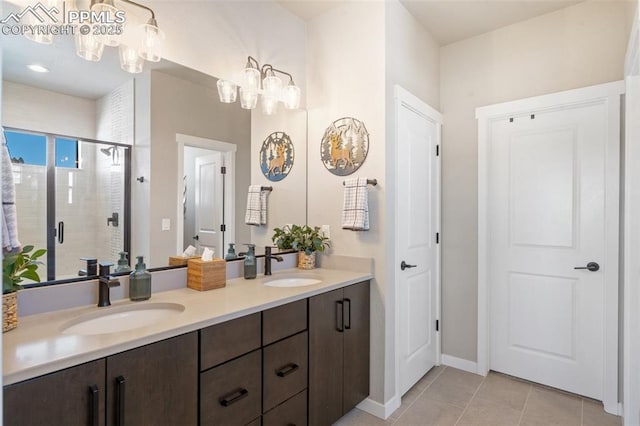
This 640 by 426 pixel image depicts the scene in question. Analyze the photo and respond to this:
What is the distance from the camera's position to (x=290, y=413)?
5.66ft

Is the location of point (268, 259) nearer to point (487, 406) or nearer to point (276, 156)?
point (276, 156)

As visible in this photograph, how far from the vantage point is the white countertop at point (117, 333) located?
99 centimetres

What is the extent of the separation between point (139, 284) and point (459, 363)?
2594mm

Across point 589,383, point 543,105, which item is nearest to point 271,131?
point 543,105

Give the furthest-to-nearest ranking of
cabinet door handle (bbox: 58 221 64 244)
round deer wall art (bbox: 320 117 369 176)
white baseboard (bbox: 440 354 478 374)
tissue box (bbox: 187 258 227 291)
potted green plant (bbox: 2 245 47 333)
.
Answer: white baseboard (bbox: 440 354 478 374)
round deer wall art (bbox: 320 117 369 176)
tissue box (bbox: 187 258 227 291)
cabinet door handle (bbox: 58 221 64 244)
potted green plant (bbox: 2 245 47 333)

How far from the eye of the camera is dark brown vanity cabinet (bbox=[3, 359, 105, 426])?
0.93 m

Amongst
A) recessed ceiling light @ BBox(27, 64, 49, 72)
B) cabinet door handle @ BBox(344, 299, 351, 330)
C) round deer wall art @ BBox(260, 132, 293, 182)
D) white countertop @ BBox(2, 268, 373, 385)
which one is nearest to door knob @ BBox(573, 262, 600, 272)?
cabinet door handle @ BBox(344, 299, 351, 330)

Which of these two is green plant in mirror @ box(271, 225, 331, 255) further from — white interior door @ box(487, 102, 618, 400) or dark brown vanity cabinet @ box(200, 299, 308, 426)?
white interior door @ box(487, 102, 618, 400)

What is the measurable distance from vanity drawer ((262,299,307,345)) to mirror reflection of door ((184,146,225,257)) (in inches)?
25.1

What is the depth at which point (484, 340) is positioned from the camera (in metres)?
2.81

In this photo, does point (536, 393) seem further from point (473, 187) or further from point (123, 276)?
point (123, 276)

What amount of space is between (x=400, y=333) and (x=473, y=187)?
1.36 metres

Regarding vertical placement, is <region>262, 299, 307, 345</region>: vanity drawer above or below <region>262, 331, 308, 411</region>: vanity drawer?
above

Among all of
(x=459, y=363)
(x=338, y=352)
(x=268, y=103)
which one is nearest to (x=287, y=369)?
(x=338, y=352)
